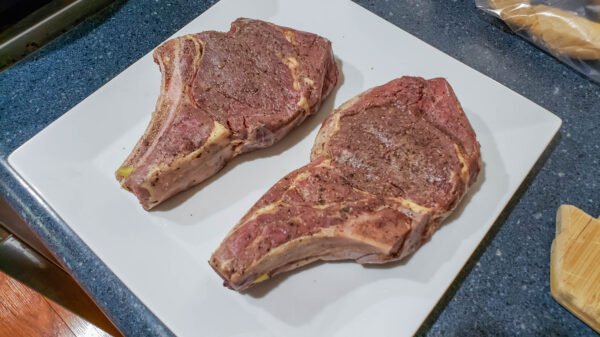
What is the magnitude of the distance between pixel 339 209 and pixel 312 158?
0.60ft

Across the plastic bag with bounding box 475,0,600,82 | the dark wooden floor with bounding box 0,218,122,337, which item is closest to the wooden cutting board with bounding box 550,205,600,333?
the plastic bag with bounding box 475,0,600,82

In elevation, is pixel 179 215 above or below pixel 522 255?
above

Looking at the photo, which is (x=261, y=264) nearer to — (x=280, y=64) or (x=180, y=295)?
(x=180, y=295)

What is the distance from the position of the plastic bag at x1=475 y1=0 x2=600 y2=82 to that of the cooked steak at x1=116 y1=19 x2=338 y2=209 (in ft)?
1.87

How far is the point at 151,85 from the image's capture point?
1.30 meters

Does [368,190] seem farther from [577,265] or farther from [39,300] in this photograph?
[39,300]

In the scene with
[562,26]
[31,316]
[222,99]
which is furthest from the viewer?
[31,316]

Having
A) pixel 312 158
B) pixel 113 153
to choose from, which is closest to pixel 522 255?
pixel 312 158

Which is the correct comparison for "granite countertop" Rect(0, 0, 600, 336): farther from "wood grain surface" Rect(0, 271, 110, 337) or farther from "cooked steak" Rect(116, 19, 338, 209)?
"wood grain surface" Rect(0, 271, 110, 337)

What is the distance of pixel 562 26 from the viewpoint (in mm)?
1307

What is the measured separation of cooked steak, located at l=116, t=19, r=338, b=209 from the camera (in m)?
1.09

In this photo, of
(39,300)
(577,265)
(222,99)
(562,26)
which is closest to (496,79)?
(562,26)

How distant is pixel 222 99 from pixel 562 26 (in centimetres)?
94

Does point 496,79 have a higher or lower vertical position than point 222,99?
lower
